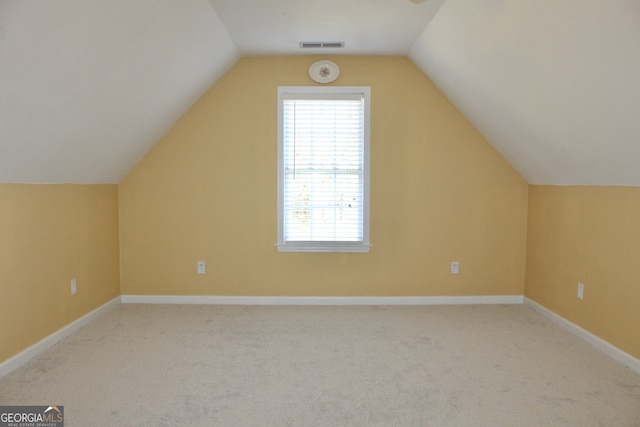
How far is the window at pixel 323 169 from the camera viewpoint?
405cm

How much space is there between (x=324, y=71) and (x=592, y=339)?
3.16 meters

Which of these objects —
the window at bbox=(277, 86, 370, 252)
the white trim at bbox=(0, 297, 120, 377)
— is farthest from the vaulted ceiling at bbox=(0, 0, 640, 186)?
the white trim at bbox=(0, 297, 120, 377)

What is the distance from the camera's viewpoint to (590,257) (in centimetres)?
325

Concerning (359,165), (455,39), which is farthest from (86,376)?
(455,39)

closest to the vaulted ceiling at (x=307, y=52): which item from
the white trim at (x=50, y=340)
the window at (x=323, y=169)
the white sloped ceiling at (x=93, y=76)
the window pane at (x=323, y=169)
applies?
the white sloped ceiling at (x=93, y=76)

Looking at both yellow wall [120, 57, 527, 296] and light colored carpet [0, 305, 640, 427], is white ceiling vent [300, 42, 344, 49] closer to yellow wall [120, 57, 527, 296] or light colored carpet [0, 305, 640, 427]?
yellow wall [120, 57, 527, 296]

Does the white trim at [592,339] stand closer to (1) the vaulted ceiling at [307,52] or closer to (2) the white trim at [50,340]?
(1) the vaulted ceiling at [307,52]

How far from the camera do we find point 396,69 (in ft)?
13.4

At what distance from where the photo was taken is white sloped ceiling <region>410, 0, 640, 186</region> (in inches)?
79.7

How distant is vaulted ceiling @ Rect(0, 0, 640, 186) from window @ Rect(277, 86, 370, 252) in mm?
461

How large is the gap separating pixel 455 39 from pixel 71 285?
139 inches

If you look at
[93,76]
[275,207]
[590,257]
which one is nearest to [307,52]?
[275,207]

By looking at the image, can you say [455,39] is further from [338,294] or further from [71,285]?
[71,285]

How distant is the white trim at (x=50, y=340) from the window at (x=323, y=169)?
1712 millimetres
